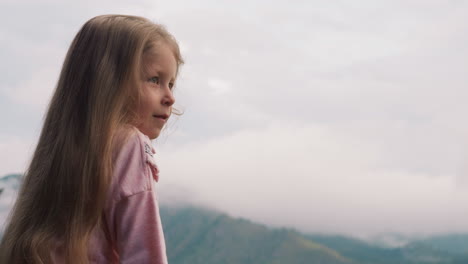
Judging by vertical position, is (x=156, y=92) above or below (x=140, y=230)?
above

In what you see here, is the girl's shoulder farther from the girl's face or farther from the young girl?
the girl's face

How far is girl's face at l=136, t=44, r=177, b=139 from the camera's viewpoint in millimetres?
3307

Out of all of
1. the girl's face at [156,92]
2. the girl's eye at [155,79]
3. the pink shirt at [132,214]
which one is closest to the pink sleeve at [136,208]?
the pink shirt at [132,214]

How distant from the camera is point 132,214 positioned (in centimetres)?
288

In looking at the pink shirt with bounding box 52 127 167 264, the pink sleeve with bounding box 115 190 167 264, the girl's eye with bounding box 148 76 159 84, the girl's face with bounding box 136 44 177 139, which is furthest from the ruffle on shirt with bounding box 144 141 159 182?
the girl's eye with bounding box 148 76 159 84

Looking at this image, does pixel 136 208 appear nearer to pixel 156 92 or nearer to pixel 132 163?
pixel 132 163

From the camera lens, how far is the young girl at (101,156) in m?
2.92

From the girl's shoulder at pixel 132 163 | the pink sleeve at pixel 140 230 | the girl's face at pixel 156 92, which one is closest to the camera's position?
the pink sleeve at pixel 140 230

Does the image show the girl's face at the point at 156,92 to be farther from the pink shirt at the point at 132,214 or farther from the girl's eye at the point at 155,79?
the pink shirt at the point at 132,214

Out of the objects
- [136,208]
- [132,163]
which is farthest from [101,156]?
[136,208]

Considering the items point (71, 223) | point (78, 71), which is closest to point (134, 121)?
point (78, 71)

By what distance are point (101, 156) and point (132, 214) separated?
1.05 feet

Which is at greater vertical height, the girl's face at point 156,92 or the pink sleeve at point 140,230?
the girl's face at point 156,92

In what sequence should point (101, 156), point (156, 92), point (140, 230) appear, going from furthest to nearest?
point (156, 92), point (101, 156), point (140, 230)
